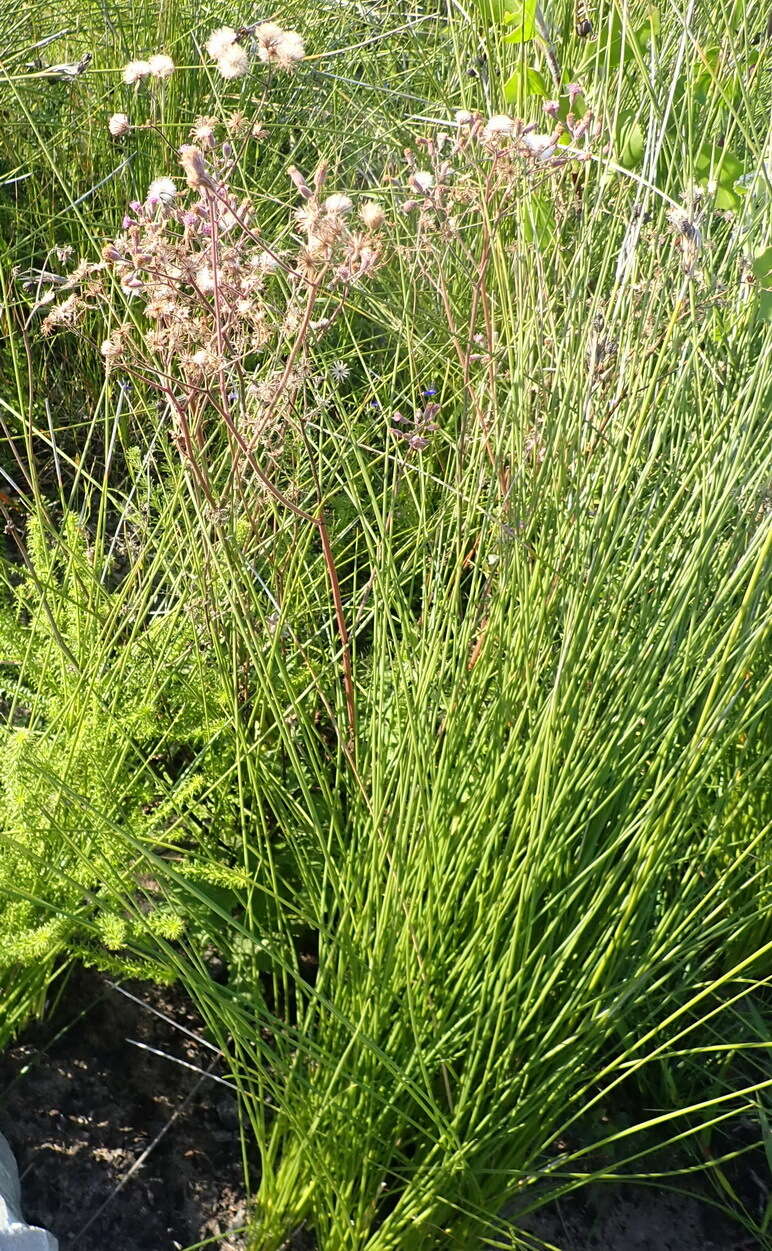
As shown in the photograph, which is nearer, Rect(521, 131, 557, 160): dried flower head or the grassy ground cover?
the grassy ground cover

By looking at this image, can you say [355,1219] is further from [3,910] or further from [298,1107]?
[3,910]

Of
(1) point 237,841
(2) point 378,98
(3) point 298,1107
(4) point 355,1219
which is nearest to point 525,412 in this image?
(1) point 237,841

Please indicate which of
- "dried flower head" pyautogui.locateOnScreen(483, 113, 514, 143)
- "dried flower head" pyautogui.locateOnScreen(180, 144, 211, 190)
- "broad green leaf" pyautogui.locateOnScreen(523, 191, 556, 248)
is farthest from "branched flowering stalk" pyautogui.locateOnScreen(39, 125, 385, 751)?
"broad green leaf" pyautogui.locateOnScreen(523, 191, 556, 248)

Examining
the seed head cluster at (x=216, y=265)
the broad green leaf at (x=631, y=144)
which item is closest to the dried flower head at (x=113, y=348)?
the seed head cluster at (x=216, y=265)

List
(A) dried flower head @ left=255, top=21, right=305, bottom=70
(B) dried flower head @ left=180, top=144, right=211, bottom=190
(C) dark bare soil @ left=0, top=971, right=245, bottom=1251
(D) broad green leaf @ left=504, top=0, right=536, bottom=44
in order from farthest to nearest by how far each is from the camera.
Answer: (D) broad green leaf @ left=504, top=0, right=536, bottom=44, (C) dark bare soil @ left=0, top=971, right=245, bottom=1251, (A) dried flower head @ left=255, top=21, right=305, bottom=70, (B) dried flower head @ left=180, top=144, right=211, bottom=190

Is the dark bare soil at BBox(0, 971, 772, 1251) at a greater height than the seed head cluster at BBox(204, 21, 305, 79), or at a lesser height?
lesser

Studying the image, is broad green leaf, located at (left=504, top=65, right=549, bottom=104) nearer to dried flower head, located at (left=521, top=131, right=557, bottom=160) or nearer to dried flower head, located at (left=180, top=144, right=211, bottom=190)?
dried flower head, located at (left=521, top=131, right=557, bottom=160)

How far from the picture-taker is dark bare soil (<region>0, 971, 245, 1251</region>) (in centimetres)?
128

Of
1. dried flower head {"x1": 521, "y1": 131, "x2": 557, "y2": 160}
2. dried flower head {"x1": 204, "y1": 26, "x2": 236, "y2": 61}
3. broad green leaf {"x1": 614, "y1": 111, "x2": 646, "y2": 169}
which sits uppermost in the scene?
dried flower head {"x1": 204, "y1": 26, "x2": 236, "y2": 61}

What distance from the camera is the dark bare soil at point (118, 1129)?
1.28 metres

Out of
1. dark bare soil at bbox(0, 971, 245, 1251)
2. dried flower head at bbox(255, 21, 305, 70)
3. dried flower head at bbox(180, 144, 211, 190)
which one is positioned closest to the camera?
dried flower head at bbox(180, 144, 211, 190)

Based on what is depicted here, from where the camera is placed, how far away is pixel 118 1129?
4.43 ft

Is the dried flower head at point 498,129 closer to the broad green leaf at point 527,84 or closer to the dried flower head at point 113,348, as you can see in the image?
the broad green leaf at point 527,84

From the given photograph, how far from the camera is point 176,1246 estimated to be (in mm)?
1269
